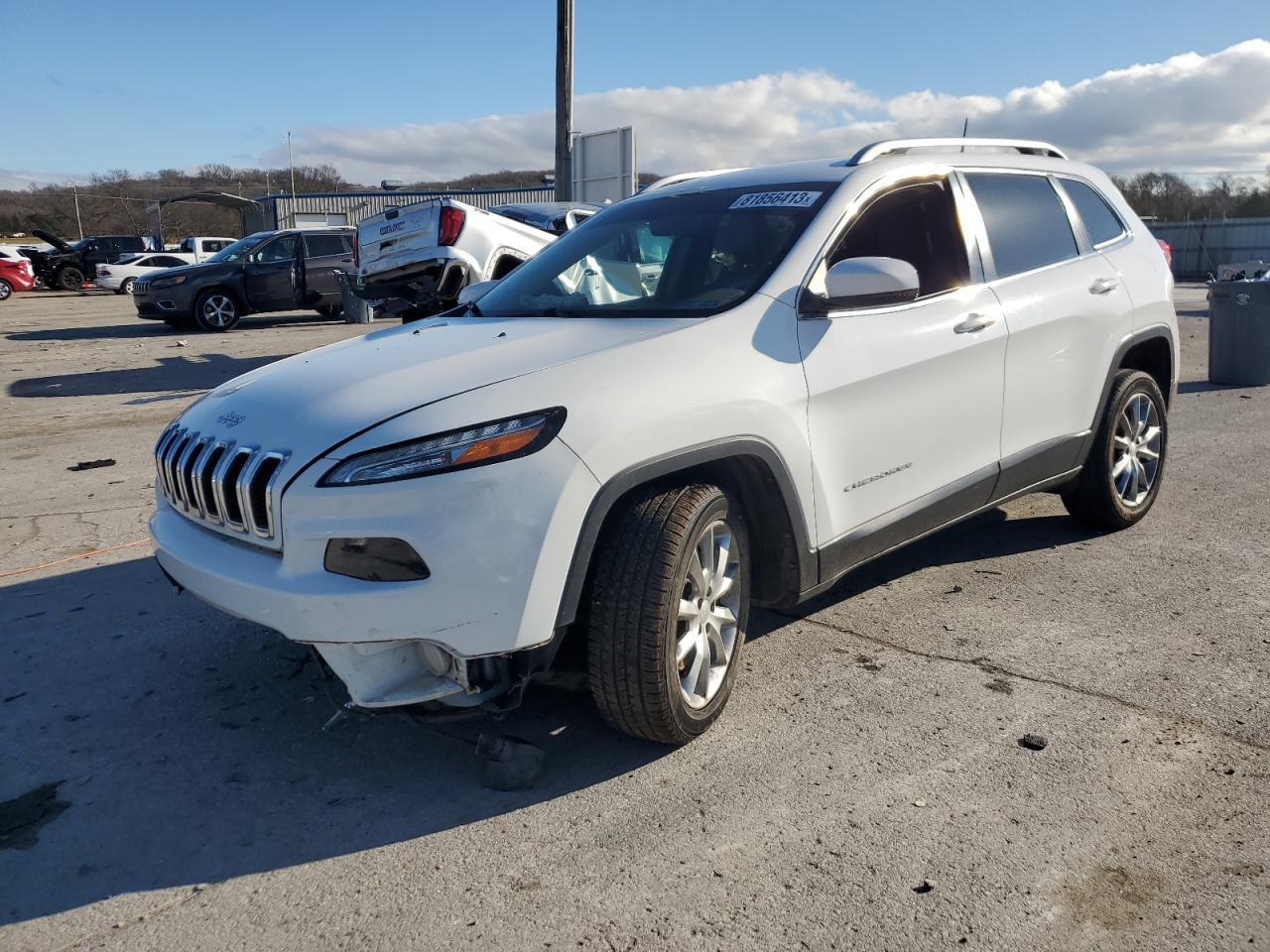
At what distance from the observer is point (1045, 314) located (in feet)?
14.5

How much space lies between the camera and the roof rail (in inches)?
161

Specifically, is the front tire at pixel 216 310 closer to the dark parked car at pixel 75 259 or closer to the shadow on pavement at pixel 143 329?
the shadow on pavement at pixel 143 329

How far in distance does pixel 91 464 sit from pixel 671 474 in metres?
5.88

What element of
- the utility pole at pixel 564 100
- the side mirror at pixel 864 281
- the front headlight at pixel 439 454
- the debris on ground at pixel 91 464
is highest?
the utility pole at pixel 564 100

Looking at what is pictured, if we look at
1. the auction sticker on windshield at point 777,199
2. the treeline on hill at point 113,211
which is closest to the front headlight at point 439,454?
the auction sticker on windshield at point 777,199

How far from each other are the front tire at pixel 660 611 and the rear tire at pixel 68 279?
3753cm

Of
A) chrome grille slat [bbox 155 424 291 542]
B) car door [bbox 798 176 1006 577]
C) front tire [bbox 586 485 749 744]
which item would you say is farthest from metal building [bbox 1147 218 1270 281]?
chrome grille slat [bbox 155 424 291 542]

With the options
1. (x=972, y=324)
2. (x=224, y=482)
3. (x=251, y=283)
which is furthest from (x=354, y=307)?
(x=224, y=482)

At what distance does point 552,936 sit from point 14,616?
10.7ft

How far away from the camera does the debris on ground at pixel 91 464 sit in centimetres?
730

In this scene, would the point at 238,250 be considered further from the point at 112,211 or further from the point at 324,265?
the point at 112,211

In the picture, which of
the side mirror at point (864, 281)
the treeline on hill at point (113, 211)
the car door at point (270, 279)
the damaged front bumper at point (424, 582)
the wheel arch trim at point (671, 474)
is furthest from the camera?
the treeline on hill at point (113, 211)

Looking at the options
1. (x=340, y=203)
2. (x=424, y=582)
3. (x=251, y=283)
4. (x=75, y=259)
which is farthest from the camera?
(x=340, y=203)

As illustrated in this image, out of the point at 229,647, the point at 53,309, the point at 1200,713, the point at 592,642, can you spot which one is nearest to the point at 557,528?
the point at 592,642
